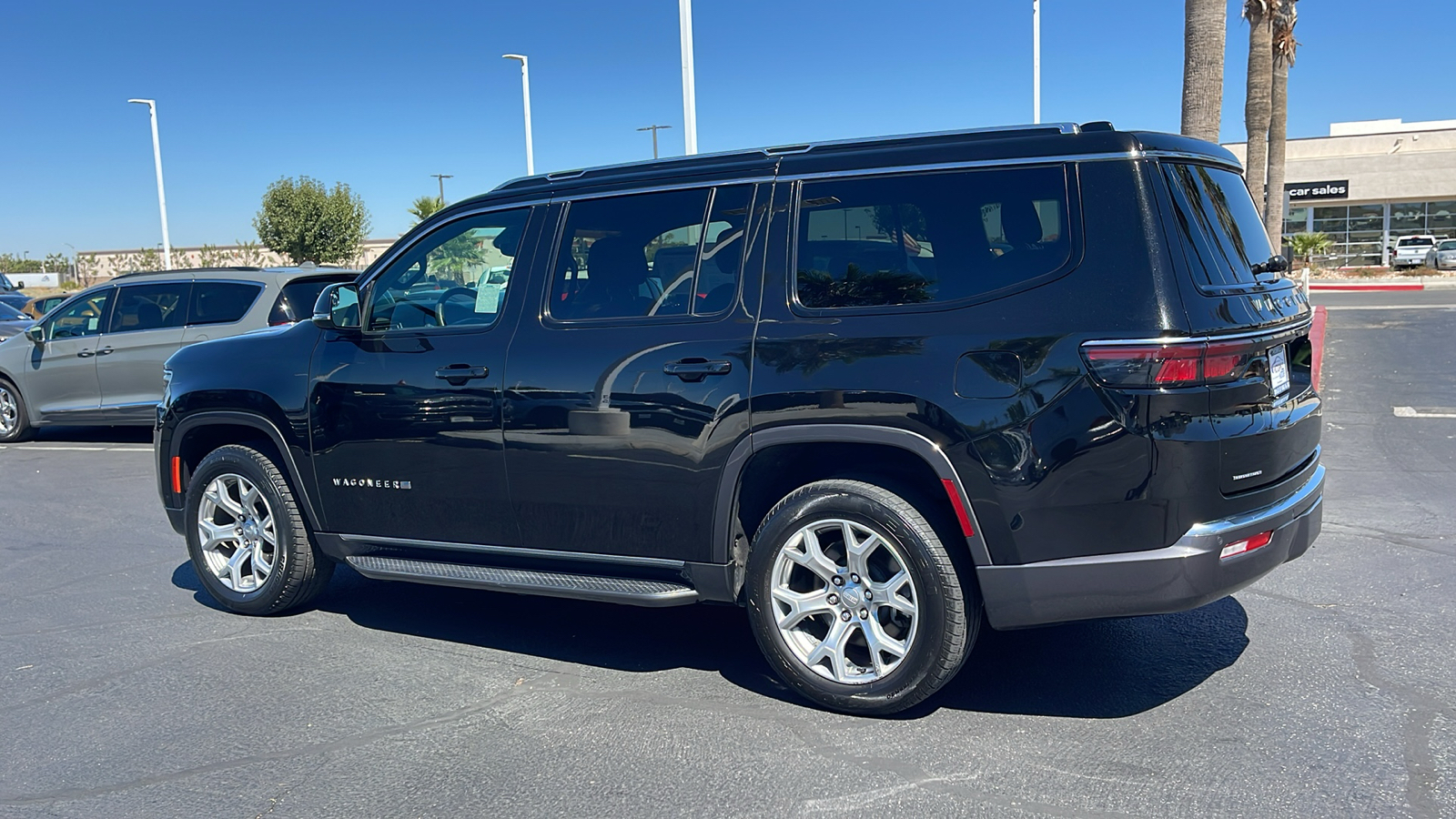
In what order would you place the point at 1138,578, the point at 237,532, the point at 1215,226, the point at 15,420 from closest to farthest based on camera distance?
the point at 1138,578, the point at 1215,226, the point at 237,532, the point at 15,420

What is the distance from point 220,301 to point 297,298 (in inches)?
31.8

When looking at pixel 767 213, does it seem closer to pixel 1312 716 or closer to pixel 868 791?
pixel 868 791

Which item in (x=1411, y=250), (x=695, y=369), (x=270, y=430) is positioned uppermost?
(x=1411, y=250)

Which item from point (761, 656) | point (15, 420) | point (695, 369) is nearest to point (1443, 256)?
point (15, 420)

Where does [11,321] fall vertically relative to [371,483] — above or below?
above

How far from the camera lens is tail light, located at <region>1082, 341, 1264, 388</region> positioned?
359cm

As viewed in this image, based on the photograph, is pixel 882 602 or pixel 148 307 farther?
pixel 148 307

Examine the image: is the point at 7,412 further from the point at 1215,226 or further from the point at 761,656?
the point at 1215,226

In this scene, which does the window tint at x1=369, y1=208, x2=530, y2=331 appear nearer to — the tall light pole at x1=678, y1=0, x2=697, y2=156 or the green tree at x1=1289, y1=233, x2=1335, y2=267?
the tall light pole at x1=678, y1=0, x2=697, y2=156

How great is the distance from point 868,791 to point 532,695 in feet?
5.12

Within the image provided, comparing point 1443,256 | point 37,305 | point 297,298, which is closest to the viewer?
point 297,298

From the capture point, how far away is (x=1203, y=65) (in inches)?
499

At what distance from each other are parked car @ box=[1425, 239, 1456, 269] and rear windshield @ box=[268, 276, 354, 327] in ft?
136

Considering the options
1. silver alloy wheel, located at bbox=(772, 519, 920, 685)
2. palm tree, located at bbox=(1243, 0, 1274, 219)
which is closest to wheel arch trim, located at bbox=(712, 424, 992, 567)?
silver alloy wheel, located at bbox=(772, 519, 920, 685)
